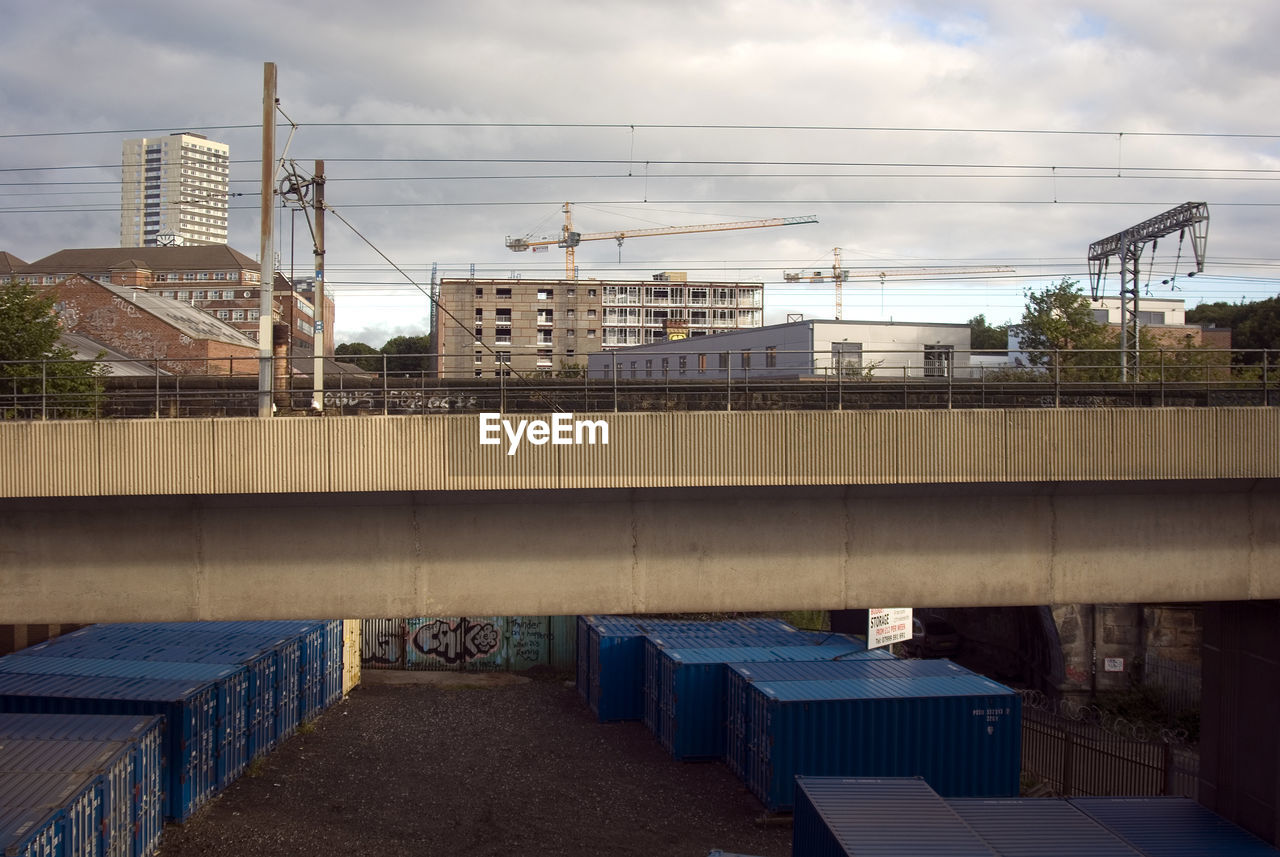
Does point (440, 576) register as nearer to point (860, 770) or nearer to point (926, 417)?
point (926, 417)

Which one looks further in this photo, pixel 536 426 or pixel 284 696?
pixel 284 696

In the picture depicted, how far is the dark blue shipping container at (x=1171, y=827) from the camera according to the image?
43.8 ft

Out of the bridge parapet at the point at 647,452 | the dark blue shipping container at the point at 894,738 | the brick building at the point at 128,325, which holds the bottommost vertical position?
the dark blue shipping container at the point at 894,738

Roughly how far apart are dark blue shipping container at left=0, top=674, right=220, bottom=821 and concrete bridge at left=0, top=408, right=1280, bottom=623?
798 centimetres

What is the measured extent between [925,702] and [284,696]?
15.5 meters

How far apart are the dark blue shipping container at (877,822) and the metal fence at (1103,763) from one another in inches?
289

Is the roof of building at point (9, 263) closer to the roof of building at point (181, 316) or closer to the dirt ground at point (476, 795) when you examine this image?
the roof of building at point (181, 316)

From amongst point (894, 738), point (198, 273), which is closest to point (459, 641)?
point (894, 738)

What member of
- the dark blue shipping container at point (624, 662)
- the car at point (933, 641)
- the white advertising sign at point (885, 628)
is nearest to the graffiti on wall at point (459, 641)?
the dark blue shipping container at point (624, 662)

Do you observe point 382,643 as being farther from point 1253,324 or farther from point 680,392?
point 1253,324

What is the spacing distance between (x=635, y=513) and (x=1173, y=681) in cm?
2279

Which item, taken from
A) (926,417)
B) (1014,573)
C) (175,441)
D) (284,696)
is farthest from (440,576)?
(284,696)

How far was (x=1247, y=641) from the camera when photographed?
1399 cm

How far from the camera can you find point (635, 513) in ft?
38.1
